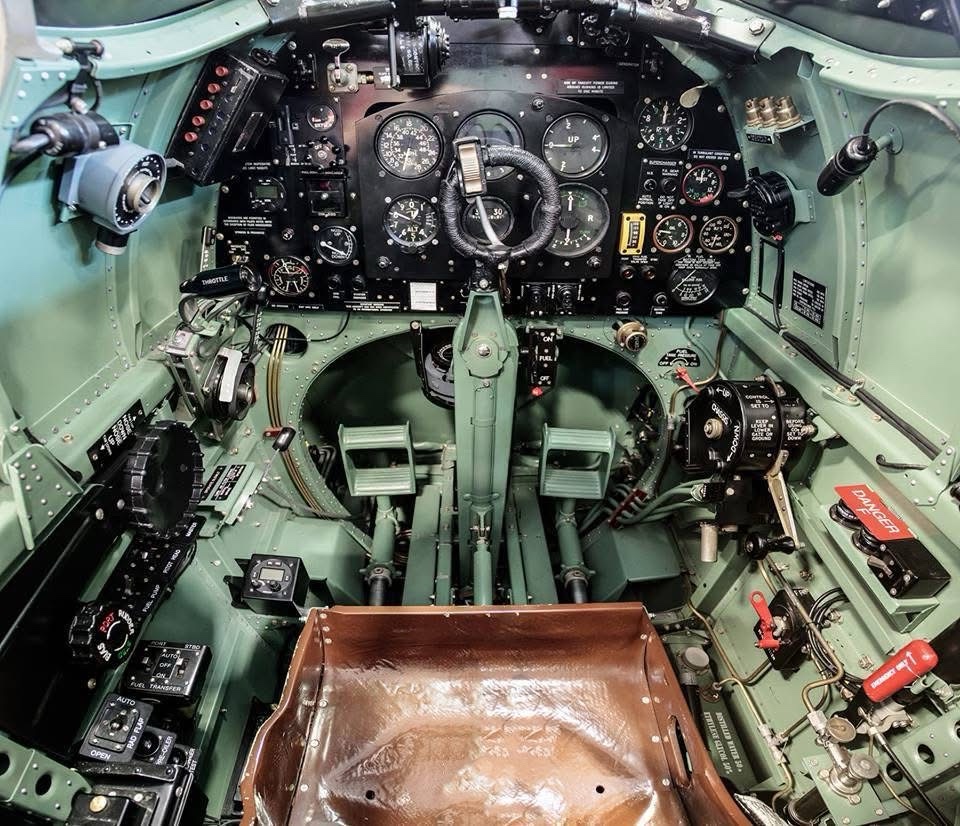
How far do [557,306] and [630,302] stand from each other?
0.40m

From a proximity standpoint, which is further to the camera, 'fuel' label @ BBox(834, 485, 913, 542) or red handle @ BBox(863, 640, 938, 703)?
'fuel' label @ BBox(834, 485, 913, 542)

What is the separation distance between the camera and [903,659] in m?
1.66

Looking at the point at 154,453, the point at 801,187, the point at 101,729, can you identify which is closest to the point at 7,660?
the point at 101,729

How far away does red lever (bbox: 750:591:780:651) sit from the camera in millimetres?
2357

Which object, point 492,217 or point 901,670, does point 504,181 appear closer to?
point 492,217

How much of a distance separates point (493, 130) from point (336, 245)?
955mm

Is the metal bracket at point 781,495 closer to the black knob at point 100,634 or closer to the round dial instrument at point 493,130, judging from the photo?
the round dial instrument at point 493,130

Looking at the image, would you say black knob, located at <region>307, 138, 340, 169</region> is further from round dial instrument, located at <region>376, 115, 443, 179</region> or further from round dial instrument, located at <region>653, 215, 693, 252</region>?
round dial instrument, located at <region>653, 215, 693, 252</region>

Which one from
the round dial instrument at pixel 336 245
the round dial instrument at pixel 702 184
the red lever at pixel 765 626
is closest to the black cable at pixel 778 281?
the round dial instrument at pixel 702 184

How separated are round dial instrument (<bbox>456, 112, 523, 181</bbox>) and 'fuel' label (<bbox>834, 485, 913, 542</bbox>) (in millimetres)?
1944

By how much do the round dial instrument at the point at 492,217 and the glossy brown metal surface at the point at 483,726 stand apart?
1.85 m

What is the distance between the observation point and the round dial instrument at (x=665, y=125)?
254 cm

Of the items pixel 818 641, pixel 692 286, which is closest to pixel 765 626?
pixel 818 641

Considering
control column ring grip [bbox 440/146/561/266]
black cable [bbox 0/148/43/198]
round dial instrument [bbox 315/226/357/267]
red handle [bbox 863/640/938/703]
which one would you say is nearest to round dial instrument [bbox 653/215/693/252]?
control column ring grip [bbox 440/146/561/266]
